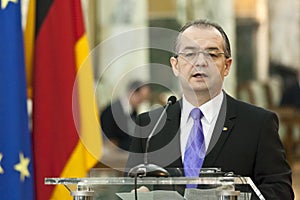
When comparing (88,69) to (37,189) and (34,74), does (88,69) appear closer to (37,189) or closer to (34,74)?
(34,74)

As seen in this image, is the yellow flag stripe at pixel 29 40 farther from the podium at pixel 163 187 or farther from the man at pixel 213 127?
the podium at pixel 163 187

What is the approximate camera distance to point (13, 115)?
5105mm

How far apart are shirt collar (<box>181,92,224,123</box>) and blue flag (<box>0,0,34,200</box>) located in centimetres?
157

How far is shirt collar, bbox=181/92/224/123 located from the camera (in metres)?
3.70

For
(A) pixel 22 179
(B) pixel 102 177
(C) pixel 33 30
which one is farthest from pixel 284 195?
(C) pixel 33 30

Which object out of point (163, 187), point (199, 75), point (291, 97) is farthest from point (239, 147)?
point (291, 97)

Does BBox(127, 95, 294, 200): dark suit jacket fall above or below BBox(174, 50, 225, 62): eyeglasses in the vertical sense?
below

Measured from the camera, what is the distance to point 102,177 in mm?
3178

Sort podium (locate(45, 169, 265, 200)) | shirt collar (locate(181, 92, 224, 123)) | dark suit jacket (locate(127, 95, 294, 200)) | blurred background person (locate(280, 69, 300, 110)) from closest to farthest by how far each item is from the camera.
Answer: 1. podium (locate(45, 169, 265, 200))
2. dark suit jacket (locate(127, 95, 294, 200))
3. shirt collar (locate(181, 92, 224, 123))
4. blurred background person (locate(280, 69, 300, 110))

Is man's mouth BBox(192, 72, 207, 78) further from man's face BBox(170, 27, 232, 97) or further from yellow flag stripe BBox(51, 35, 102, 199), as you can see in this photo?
yellow flag stripe BBox(51, 35, 102, 199)

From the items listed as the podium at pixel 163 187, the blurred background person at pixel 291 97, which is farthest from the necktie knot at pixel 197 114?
the blurred background person at pixel 291 97

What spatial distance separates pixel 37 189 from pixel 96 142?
52 cm

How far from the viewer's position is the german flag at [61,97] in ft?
17.6

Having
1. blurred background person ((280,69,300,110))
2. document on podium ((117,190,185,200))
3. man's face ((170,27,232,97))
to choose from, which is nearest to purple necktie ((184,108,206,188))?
man's face ((170,27,232,97))
